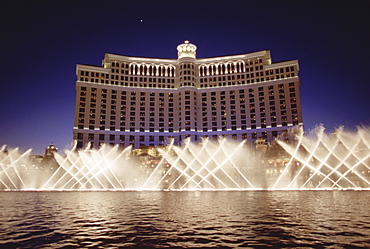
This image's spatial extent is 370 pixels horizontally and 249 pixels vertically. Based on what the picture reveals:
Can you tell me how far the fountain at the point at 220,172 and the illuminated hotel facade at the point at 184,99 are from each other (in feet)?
134

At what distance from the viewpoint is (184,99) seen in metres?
121

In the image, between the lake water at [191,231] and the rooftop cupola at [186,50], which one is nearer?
the lake water at [191,231]

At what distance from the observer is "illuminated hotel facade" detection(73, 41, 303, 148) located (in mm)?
114062

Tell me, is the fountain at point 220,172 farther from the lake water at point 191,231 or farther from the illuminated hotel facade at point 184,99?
the illuminated hotel facade at point 184,99

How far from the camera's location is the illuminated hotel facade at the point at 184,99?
114m

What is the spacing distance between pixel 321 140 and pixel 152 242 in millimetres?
46626

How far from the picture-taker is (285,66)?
117m

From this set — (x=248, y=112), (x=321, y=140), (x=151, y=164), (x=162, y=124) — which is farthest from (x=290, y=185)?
(x=162, y=124)

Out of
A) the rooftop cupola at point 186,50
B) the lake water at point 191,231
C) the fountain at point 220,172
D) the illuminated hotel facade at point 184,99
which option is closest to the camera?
the lake water at point 191,231

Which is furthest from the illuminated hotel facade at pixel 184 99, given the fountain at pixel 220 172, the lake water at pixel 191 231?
the lake water at pixel 191 231

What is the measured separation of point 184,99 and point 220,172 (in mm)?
63970

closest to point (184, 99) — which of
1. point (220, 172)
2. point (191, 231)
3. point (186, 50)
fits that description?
point (186, 50)

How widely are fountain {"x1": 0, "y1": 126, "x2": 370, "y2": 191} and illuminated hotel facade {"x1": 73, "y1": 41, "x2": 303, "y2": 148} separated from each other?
40871mm

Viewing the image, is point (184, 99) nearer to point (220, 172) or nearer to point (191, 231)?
point (220, 172)
